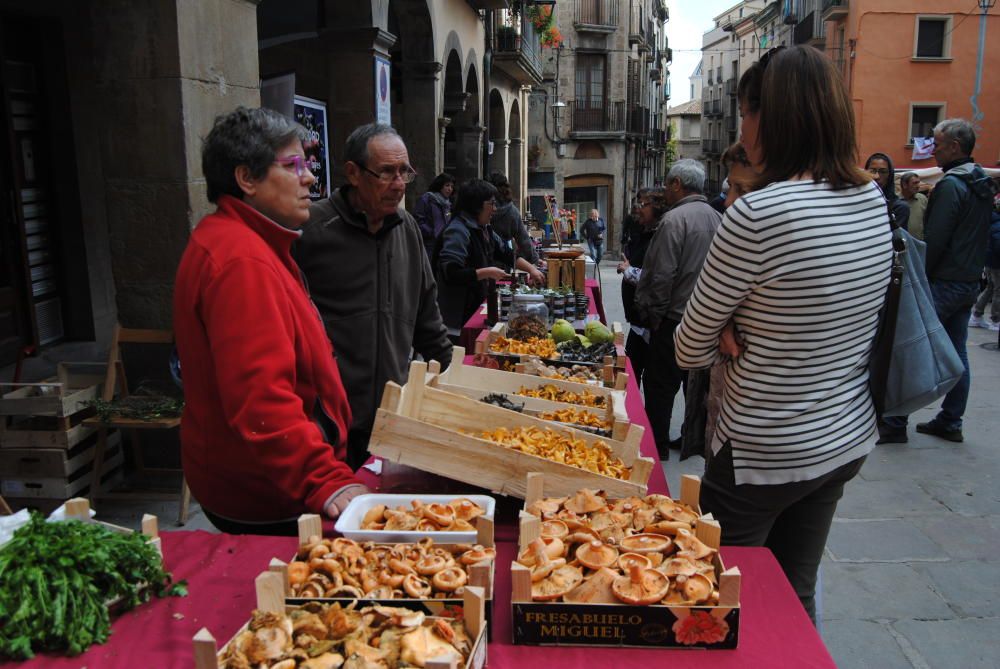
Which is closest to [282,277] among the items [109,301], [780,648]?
[780,648]

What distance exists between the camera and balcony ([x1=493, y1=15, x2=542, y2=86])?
1798cm

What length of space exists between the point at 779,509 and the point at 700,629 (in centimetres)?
74

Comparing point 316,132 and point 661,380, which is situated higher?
point 316,132

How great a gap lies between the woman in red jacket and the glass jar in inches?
97.2

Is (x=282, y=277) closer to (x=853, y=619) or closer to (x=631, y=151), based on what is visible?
(x=853, y=619)

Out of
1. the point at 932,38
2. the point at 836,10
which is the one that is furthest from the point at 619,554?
the point at 836,10

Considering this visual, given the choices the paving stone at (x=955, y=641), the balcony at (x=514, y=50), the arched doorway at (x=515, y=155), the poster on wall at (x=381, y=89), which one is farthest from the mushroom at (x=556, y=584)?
the arched doorway at (x=515, y=155)

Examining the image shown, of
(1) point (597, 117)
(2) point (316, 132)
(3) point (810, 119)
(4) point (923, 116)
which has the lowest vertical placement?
(3) point (810, 119)

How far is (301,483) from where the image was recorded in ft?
7.13

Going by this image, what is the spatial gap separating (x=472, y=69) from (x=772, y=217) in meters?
13.4

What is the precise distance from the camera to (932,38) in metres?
28.5

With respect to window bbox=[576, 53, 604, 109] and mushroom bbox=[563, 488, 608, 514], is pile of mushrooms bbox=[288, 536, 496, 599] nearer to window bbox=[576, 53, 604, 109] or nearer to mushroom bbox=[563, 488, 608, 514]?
mushroom bbox=[563, 488, 608, 514]

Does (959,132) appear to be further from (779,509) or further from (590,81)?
(590,81)

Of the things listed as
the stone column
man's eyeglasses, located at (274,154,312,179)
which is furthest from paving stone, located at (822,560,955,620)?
the stone column
